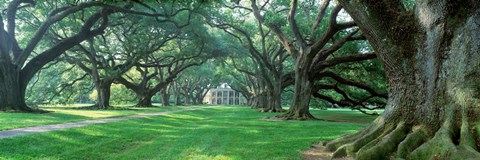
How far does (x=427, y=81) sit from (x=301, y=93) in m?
12.9

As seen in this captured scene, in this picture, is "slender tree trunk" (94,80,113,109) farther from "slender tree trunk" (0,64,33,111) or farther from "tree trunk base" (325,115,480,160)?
"tree trunk base" (325,115,480,160)

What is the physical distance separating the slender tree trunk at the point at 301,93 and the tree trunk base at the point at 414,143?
11649 mm

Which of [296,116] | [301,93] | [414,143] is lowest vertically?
[414,143]

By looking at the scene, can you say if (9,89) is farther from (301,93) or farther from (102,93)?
(301,93)

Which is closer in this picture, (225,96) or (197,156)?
(197,156)

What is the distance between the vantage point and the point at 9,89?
1883 cm

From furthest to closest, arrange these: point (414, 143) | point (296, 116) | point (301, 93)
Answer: point (301, 93) → point (296, 116) → point (414, 143)

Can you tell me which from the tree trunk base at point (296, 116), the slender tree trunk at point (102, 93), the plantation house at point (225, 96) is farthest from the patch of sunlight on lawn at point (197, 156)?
the plantation house at point (225, 96)

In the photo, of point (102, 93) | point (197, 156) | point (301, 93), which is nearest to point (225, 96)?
point (102, 93)

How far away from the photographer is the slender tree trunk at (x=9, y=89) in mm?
18703

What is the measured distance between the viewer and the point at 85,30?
21281mm

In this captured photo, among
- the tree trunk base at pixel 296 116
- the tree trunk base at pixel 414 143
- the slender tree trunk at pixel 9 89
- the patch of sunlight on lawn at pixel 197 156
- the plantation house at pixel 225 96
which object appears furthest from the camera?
the plantation house at pixel 225 96

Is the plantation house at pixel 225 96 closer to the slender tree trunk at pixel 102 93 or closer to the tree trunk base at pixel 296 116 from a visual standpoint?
the slender tree trunk at pixel 102 93

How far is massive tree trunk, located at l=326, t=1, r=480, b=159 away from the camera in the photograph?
5516 millimetres
